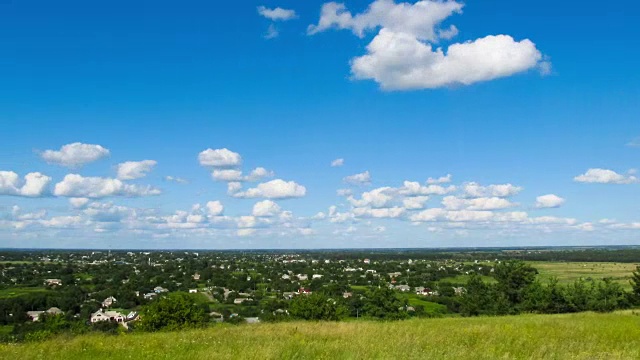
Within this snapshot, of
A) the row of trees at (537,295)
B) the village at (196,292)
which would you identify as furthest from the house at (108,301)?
the row of trees at (537,295)

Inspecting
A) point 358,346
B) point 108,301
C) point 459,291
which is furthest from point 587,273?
point 358,346

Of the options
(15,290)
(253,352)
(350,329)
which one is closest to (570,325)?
(350,329)

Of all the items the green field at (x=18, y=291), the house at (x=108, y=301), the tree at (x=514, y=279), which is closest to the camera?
the tree at (x=514, y=279)

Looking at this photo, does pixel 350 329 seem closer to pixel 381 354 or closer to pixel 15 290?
pixel 381 354

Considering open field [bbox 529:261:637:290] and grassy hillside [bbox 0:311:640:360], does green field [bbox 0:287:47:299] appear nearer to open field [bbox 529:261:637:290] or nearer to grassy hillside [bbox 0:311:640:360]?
grassy hillside [bbox 0:311:640:360]

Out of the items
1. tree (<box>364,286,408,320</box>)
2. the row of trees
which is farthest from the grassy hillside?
the row of trees

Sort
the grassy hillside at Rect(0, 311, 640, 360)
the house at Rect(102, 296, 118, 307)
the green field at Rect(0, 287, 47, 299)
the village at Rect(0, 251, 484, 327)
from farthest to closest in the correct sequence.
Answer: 1. the green field at Rect(0, 287, 47, 299)
2. the house at Rect(102, 296, 118, 307)
3. the village at Rect(0, 251, 484, 327)
4. the grassy hillside at Rect(0, 311, 640, 360)

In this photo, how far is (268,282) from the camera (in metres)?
119

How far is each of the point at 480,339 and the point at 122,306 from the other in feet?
244

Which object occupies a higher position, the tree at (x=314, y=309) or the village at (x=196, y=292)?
the tree at (x=314, y=309)

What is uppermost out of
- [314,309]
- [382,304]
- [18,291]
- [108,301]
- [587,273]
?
[314,309]

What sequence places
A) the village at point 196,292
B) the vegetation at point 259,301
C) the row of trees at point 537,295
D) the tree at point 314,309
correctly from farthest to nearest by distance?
the village at point 196,292, the row of trees at point 537,295, the tree at point 314,309, the vegetation at point 259,301

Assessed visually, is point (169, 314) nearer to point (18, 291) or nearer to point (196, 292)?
point (196, 292)

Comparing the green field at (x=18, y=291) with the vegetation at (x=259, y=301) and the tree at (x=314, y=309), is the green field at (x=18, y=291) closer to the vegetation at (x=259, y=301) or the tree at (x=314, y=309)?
the vegetation at (x=259, y=301)
